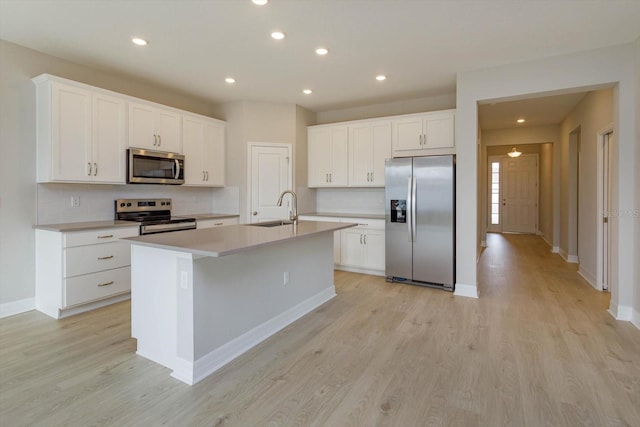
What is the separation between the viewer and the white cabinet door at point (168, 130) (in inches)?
170

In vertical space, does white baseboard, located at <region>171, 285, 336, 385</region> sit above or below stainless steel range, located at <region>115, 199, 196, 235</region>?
below

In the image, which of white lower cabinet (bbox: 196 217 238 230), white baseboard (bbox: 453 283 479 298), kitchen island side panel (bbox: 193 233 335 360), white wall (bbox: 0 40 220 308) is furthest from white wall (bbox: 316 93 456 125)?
white wall (bbox: 0 40 220 308)

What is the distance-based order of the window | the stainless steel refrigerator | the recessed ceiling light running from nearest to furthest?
the recessed ceiling light → the stainless steel refrigerator → the window

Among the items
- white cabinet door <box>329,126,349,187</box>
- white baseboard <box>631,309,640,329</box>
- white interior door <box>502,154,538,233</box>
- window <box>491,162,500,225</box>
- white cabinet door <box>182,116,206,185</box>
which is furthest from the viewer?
window <box>491,162,500,225</box>

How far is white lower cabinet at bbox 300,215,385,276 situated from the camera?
4934mm

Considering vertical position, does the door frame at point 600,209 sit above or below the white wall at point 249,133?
below

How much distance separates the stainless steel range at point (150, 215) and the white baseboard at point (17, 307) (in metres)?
1.21

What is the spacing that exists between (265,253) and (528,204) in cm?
1004

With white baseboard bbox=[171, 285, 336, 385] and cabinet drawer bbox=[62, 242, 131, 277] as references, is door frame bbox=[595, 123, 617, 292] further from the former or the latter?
cabinet drawer bbox=[62, 242, 131, 277]

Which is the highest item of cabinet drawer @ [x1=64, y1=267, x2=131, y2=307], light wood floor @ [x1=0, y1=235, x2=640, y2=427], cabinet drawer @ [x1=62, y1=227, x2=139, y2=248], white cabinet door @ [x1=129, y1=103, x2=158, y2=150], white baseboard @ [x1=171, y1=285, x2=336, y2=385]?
white cabinet door @ [x1=129, y1=103, x2=158, y2=150]

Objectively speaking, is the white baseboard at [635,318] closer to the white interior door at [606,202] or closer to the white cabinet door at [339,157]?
the white interior door at [606,202]

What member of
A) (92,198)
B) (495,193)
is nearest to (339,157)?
(92,198)

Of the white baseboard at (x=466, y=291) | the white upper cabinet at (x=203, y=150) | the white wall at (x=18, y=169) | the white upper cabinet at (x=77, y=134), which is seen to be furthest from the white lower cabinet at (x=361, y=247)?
the white wall at (x=18, y=169)

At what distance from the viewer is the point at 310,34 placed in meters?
3.09
